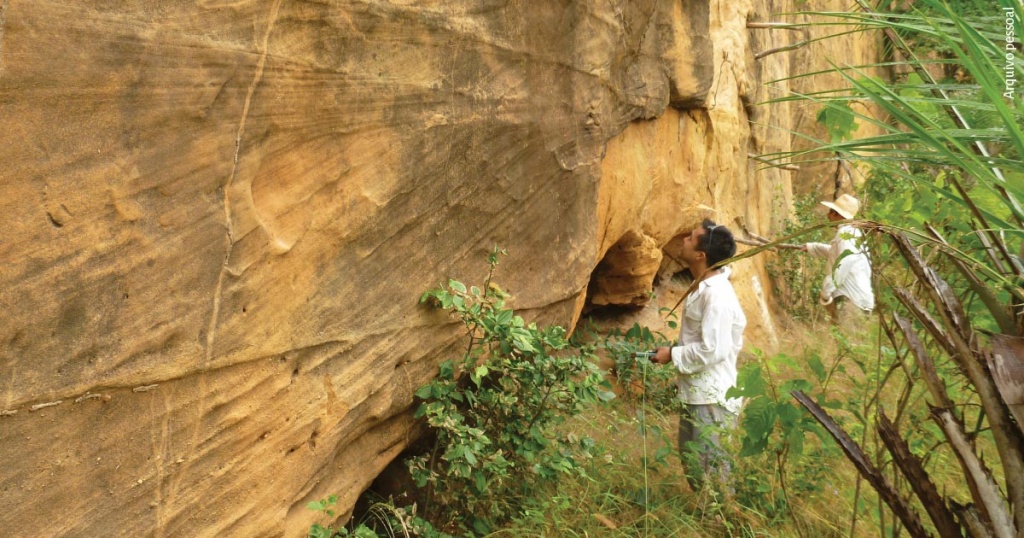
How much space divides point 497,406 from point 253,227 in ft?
4.66

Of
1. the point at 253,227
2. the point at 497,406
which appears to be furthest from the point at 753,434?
the point at 253,227

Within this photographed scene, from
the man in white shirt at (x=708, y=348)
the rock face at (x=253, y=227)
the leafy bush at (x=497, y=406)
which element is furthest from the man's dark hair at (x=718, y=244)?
the leafy bush at (x=497, y=406)

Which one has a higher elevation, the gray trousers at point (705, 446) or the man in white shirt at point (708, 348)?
the man in white shirt at point (708, 348)

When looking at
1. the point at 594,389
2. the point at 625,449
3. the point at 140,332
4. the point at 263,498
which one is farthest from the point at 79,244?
the point at 625,449

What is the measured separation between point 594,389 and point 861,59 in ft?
32.1

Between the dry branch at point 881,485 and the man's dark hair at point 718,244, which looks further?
the man's dark hair at point 718,244

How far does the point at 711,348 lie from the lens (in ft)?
14.3

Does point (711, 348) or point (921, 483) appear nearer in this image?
point (921, 483)

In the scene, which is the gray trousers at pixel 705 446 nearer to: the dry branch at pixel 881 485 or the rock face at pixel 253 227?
the rock face at pixel 253 227

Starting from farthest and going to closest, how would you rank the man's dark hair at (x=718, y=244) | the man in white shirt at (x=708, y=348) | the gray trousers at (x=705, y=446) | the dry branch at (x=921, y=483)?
the man's dark hair at (x=718, y=244)
the man in white shirt at (x=708, y=348)
the gray trousers at (x=705, y=446)
the dry branch at (x=921, y=483)

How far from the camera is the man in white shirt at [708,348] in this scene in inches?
172

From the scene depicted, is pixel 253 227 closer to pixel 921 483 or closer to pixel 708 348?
pixel 921 483

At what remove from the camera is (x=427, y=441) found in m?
3.86

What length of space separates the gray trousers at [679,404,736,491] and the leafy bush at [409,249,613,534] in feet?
1.64
